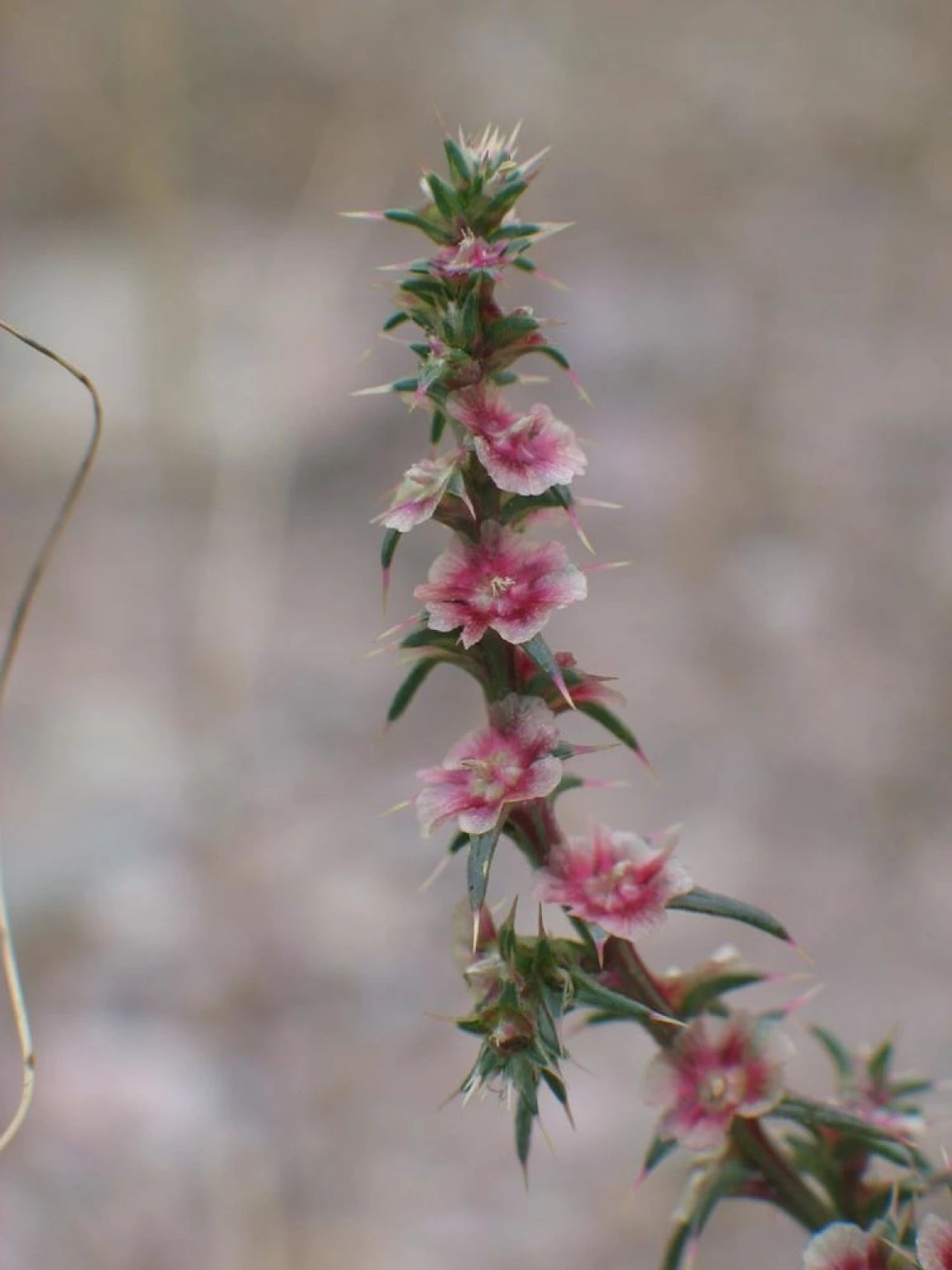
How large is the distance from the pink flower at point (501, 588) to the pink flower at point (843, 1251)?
0.64ft

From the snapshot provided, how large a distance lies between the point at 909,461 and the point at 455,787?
2.19 metres

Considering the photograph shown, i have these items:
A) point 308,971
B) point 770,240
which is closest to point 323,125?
point 770,240

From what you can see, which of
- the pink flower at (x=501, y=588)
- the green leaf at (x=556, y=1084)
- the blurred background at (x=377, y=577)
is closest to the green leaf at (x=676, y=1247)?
the green leaf at (x=556, y=1084)

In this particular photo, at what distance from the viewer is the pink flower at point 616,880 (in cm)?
41

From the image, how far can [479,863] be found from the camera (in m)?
0.39

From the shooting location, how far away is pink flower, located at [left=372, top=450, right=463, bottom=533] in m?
0.38

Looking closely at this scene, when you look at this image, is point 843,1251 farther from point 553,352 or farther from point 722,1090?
point 553,352

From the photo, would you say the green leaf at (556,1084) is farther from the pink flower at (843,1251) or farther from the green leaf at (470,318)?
the green leaf at (470,318)

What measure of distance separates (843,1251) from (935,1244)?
0.03 meters

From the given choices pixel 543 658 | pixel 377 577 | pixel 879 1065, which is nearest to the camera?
pixel 543 658

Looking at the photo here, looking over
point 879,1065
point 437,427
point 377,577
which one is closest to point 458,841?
point 437,427

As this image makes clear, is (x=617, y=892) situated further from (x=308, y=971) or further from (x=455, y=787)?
(x=308, y=971)

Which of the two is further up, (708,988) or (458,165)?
(458,165)

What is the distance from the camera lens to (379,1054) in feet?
5.78
